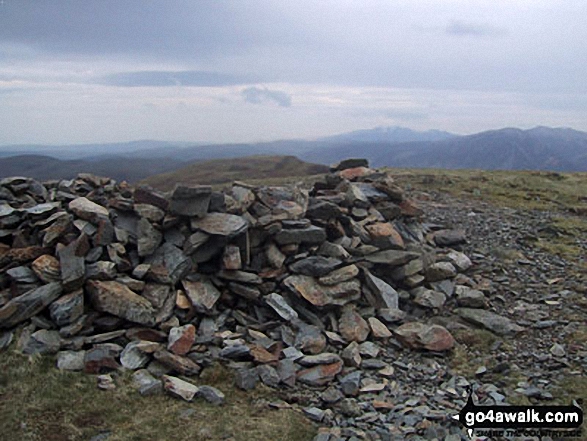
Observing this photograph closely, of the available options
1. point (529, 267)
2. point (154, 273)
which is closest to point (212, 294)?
point (154, 273)

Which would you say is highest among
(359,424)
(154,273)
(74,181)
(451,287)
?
(74,181)

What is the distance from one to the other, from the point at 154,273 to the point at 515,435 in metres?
10.3

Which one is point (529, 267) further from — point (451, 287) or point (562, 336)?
point (562, 336)

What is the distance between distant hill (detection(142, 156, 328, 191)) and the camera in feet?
451

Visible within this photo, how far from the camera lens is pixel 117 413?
416 inches

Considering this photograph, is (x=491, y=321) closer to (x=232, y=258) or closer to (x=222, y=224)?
(x=232, y=258)

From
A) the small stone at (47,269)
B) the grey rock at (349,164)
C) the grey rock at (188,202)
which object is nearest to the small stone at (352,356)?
the grey rock at (188,202)

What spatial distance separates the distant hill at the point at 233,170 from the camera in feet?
451

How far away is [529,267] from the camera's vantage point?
19.5 meters

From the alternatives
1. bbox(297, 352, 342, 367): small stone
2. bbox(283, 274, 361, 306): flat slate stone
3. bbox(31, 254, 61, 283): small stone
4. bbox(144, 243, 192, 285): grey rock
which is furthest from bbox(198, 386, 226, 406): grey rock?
bbox(31, 254, 61, 283): small stone

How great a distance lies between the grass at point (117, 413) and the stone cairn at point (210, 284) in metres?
0.37

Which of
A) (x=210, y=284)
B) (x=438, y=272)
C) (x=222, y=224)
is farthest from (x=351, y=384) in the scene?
(x=438, y=272)

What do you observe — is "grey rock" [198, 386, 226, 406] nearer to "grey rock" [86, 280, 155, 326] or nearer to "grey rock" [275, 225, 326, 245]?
"grey rock" [86, 280, 155, 326]

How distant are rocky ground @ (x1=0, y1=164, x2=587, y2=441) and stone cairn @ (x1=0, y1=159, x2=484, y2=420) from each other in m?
0.05
